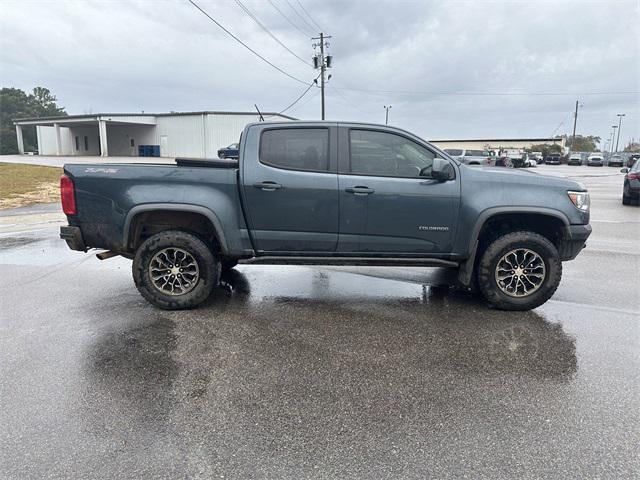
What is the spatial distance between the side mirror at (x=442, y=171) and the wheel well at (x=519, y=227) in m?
0.67

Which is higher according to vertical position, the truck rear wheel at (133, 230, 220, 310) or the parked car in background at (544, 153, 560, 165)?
the parked car in background at (544, 153, 560, 165)

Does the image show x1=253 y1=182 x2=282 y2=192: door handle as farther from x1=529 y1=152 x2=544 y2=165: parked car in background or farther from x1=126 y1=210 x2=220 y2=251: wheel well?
x1=529 y1=152 x2=544 y2=165: parked car in background

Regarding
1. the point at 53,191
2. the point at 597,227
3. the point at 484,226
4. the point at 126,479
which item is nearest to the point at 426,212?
the point at 484,226

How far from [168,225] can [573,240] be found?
436cm

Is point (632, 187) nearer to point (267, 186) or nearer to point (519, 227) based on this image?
point (519, 227)

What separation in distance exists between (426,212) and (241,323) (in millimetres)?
2211

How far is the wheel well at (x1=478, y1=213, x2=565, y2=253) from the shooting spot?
191 inches

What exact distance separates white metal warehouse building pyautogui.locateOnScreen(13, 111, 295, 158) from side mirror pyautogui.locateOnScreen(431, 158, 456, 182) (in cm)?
4329

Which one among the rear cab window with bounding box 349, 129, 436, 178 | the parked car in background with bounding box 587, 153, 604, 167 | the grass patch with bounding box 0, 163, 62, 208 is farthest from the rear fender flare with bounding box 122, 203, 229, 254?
the parked car in background with bounding box 587, 153, 604, 167

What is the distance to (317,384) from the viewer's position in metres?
3.34

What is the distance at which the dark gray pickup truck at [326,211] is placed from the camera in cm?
466

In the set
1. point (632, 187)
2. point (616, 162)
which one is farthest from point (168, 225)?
point (616, 162)

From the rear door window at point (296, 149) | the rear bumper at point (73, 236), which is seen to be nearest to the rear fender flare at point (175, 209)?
the rear bumper at point (73, 236)

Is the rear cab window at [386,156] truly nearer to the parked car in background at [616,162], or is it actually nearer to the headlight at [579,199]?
the headlight at [579,199]
